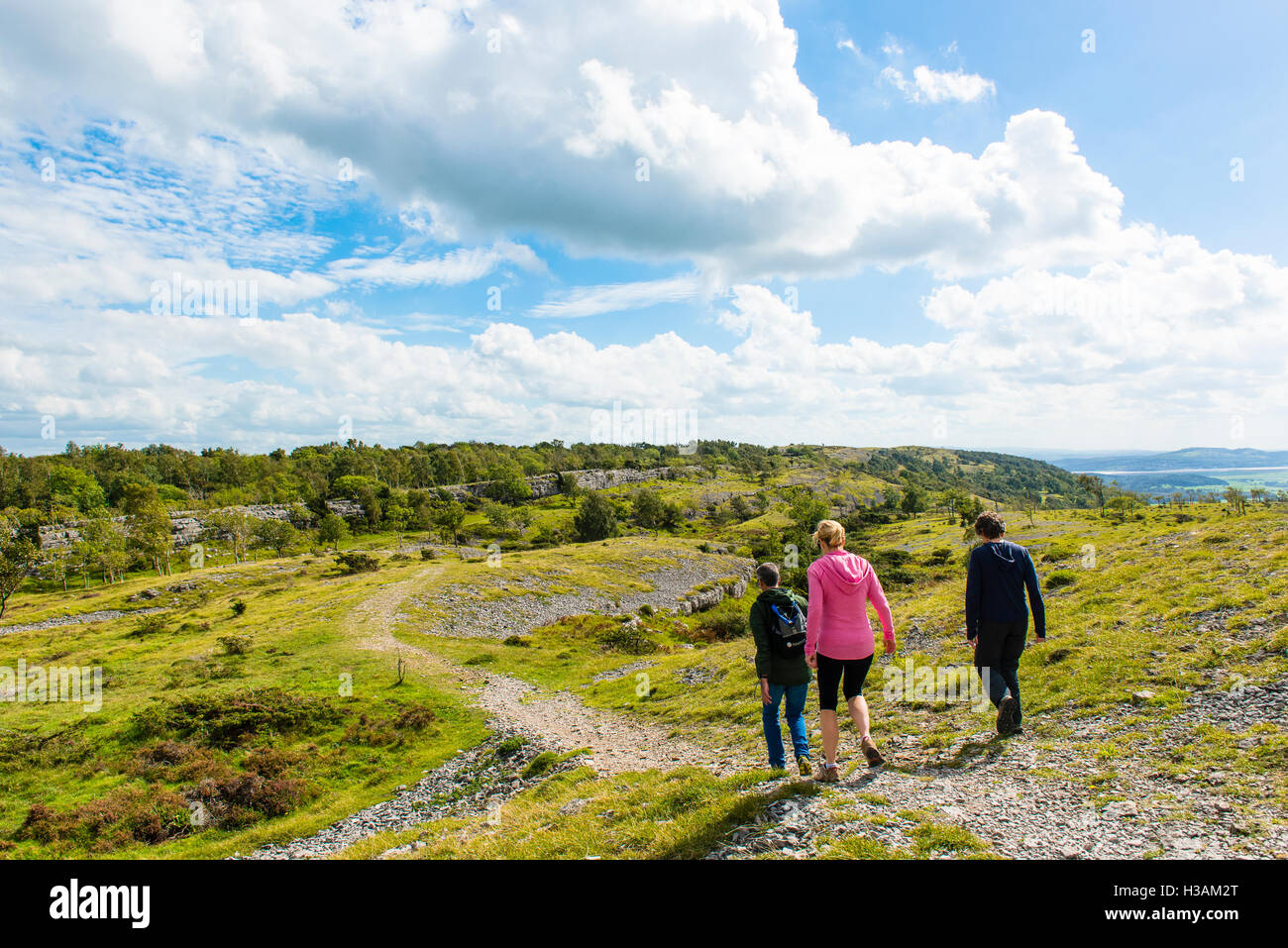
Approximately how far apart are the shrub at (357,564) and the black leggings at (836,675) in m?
95.3

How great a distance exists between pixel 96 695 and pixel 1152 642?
54.6 meters

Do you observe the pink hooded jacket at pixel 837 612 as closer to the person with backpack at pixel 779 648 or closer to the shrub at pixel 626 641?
the person with backpack at pixel 779 648

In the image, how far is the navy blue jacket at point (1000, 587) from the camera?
11055mm

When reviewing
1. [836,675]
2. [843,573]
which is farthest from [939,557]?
[843,573]

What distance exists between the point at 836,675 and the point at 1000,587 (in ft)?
14.0

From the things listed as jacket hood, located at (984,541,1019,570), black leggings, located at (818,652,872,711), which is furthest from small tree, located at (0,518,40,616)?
jacket hood, located at (984,541,1019,570)

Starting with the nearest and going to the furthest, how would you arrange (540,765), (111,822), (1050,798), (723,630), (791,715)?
(1050,798)
(791,715)
(111,822)
(540,765)
(723,630)

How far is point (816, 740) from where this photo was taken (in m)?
15.5

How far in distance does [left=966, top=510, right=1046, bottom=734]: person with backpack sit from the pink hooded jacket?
2922 millimetres

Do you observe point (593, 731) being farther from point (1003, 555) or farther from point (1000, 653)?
point (1003, 555)

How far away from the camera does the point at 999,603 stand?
438 inches

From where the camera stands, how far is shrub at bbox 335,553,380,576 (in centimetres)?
9275

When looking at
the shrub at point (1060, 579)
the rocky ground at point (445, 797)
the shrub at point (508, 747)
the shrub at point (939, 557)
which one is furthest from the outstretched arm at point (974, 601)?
the shrub at point (939, 557)
